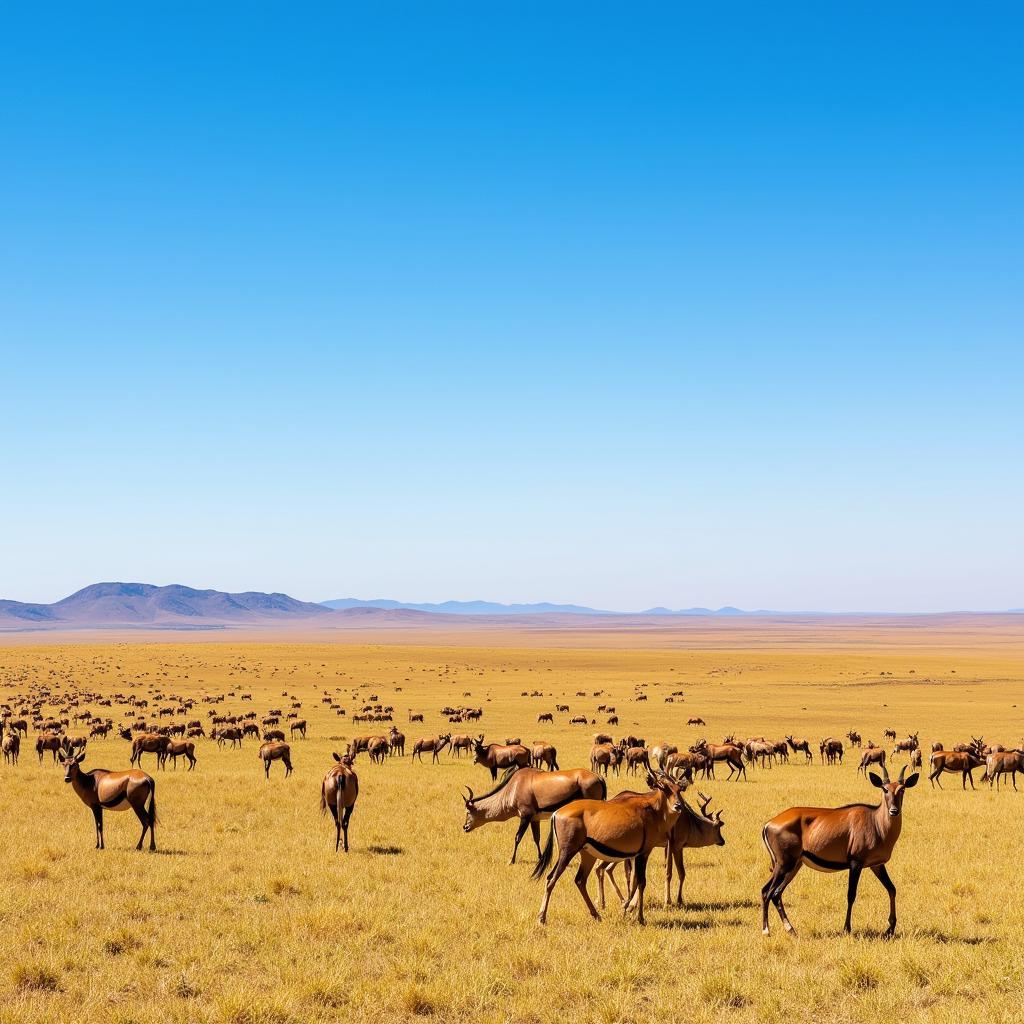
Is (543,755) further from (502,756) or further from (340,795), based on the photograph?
(340,795)

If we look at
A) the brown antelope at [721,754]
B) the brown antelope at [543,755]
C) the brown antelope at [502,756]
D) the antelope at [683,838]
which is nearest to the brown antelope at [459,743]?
the brown antelope at [543,755]

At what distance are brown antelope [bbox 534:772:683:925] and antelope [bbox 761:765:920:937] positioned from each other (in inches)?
63.5

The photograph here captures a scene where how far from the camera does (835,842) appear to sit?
39.1 ft

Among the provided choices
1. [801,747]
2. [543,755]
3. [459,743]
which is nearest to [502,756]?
[543,755]

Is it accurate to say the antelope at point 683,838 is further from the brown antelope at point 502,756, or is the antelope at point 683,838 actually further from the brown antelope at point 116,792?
the brown antelope at point 502,756

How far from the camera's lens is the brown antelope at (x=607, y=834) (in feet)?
40.4

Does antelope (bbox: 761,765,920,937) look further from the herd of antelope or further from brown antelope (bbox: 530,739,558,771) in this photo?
brown antelope (bbox: 530,739,558,771)

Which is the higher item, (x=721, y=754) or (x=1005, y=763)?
(x=1005, y=763)

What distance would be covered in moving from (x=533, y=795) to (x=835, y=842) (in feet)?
19.0

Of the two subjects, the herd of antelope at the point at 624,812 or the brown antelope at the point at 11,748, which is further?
the brown antelope at the point at 11,748

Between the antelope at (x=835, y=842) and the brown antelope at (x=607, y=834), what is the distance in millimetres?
1612

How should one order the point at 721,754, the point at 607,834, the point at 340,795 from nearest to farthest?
1. the point at 607,834
2. the point at 340,795
3. the point at 721,754

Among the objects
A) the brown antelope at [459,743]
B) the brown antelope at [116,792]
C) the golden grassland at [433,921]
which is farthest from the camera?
the brown antelope at [459,743]

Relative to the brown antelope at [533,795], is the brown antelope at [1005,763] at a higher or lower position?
lower
